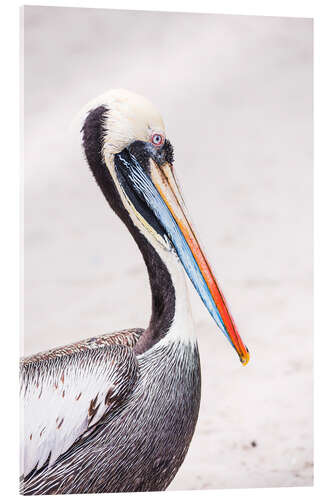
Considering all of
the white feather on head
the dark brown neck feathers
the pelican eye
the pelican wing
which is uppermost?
the white feather on head

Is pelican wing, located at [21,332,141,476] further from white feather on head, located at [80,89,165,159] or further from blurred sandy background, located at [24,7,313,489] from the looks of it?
white feather on head, located at [80,89,165,159]

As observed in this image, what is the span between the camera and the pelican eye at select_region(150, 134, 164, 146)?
3785mm

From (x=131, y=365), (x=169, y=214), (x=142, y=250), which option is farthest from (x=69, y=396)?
(x=169, y=214)

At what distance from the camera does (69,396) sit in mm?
3521

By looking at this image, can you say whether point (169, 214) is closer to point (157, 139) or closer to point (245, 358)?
point (157, 139)

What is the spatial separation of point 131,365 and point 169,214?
624mm

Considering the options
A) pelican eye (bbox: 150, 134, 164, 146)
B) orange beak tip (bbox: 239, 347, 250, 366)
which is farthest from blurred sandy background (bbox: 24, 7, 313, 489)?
pelican eye (bbox: 150, 134, 164, 146)

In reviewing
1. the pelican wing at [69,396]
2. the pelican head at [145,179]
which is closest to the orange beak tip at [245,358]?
the pelican head at [145,179]

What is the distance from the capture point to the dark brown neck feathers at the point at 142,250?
3.71 meters

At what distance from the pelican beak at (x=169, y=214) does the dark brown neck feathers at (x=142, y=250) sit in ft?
0.20

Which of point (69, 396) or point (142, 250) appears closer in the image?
point (69, 396)

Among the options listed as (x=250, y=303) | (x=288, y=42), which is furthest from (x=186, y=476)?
(x=288, y=42)

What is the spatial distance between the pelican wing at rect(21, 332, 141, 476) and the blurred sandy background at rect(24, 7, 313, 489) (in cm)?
22

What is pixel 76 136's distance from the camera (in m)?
3.80
